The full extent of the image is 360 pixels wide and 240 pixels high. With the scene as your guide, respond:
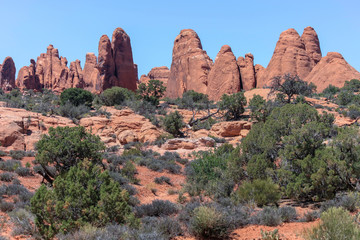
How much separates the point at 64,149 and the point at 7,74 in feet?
221

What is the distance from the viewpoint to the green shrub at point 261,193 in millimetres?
8578

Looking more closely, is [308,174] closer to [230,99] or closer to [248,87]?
[230,99]

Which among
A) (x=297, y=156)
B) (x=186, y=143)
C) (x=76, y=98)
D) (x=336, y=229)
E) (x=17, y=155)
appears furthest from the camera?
(x=76, y=98)

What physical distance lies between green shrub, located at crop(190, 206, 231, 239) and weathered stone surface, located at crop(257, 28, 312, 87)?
41088 millimetres

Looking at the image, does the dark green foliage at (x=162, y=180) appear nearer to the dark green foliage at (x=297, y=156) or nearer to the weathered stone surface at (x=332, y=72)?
the dark green foliage at (x=297, y=156)

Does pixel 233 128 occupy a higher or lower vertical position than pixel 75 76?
lower

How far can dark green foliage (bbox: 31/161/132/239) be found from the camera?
5750mm

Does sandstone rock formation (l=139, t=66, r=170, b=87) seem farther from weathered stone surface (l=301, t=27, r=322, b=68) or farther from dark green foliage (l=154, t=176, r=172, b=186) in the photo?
dark green foliage (l=154, t=176, r=172, b=186)

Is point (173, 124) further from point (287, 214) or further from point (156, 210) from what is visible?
point (287, 214)

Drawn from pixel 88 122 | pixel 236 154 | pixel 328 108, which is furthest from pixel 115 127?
pixel 328 108

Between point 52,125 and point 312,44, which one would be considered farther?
point 312,44

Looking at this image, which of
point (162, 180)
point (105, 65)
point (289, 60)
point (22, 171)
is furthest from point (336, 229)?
point (105, 65)

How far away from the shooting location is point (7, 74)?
65938 millimetres

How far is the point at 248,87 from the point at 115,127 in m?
29.0
